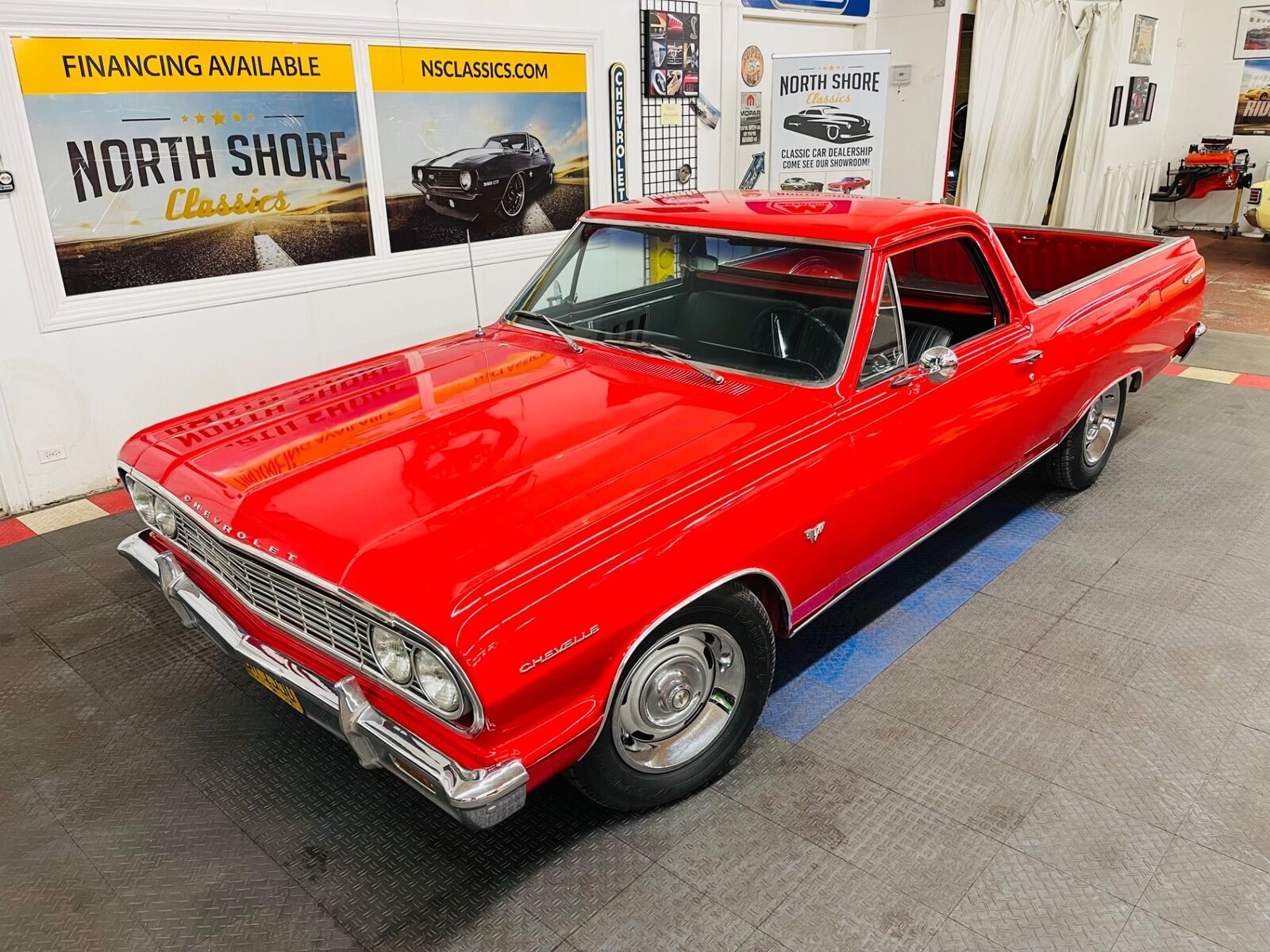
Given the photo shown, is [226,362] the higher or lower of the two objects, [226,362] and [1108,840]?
the higher

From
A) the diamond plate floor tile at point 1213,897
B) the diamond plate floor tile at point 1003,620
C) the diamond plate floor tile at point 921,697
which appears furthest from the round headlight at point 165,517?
the diamond plate floor tile at point 1213,897

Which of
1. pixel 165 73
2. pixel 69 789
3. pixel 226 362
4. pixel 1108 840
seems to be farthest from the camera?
pixel 226 362

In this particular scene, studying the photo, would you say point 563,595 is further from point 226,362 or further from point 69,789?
point 226,362

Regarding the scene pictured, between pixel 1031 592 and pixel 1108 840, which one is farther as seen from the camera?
pixel 1031 592

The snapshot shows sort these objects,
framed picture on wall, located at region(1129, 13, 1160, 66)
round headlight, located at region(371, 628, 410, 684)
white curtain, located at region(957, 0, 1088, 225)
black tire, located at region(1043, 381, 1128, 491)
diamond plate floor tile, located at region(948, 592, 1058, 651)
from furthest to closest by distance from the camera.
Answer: framed picture on wall, located at region(1129, 13, 1160, 66), white curtain, located at region(957, 0, 1088, 225), black tire, located at region(1043, 381, 1128, 491), diamond plate floor tile, located at region(948, 592, 1058, 651), round headlight, located at region(371, 628, 410, 684)

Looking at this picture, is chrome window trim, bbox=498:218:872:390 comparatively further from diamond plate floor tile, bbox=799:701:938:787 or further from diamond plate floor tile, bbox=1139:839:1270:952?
diamond plate floor tile, bbox=1139:839:1270:952

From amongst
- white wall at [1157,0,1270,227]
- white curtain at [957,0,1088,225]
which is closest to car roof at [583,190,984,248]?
white curtain at [957,0,1088,225]

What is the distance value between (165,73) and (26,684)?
10.7 ft

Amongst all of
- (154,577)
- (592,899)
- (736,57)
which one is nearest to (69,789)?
(154,577)

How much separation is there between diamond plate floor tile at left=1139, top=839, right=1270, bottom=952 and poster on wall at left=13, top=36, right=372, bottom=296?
528cm

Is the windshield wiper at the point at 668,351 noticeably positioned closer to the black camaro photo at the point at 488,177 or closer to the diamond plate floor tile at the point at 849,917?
the diamond plate floor tile at the point at 849,917

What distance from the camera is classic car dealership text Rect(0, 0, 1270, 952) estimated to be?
7.72ft

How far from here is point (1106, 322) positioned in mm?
4367

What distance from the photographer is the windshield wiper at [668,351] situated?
3.15 metres
